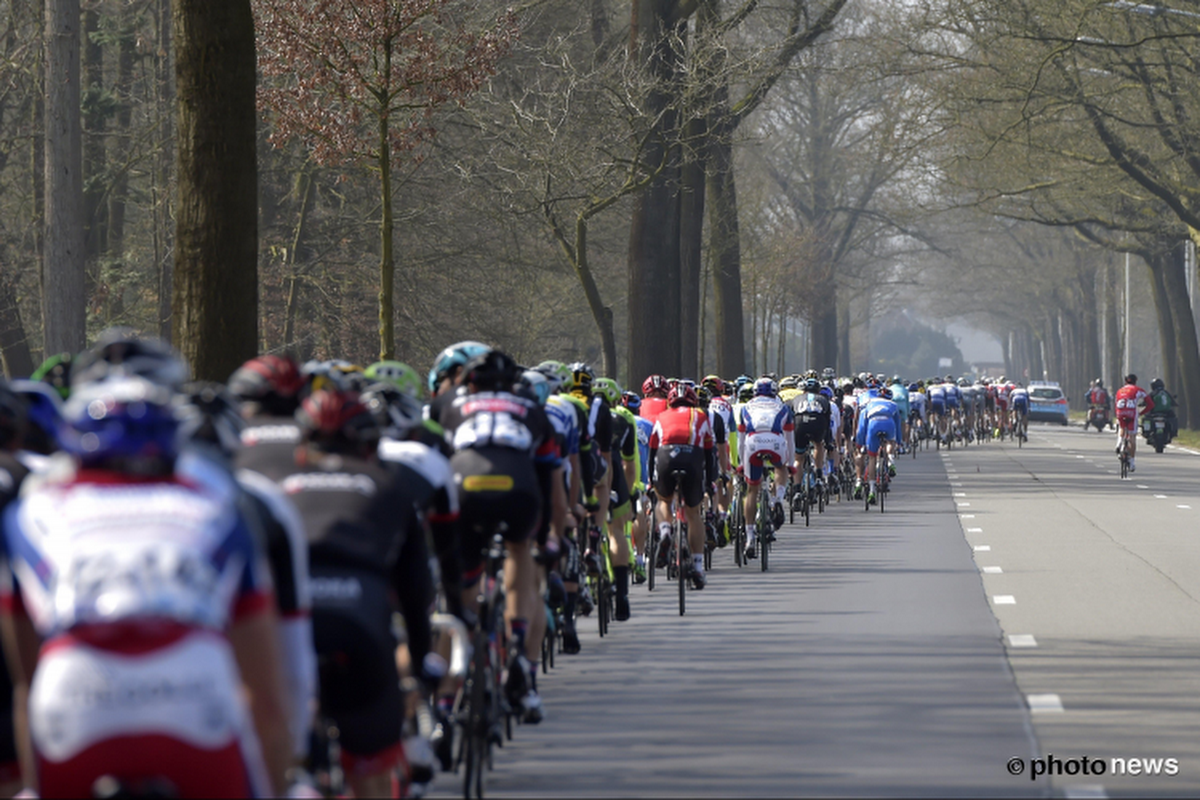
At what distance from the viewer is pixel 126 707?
3348 mm

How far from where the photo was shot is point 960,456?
42844 mm

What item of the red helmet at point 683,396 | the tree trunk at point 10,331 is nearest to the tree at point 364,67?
the red helmet at point 683,396

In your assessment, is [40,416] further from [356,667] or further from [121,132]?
[121,132]

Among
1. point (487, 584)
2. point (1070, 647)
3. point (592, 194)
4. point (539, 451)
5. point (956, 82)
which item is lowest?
point (1070, 647)

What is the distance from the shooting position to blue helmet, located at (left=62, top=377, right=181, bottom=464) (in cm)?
347

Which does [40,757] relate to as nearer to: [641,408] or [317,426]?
[317,426]

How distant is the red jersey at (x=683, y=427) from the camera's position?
46.4 ft

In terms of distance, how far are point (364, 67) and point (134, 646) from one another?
43.7ft

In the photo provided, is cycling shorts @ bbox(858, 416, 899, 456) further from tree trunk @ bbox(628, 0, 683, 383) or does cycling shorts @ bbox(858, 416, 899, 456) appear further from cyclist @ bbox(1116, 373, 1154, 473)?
cyclist @ bbox(1116, 373, 1154, 473)

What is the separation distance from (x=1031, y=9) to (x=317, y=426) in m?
30.8

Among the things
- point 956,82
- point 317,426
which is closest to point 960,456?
point 956,82

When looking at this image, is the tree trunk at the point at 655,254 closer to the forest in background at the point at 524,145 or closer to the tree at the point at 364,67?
the forest in background at the point at 524,145

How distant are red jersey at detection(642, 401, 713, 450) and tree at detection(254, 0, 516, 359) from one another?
126 inches

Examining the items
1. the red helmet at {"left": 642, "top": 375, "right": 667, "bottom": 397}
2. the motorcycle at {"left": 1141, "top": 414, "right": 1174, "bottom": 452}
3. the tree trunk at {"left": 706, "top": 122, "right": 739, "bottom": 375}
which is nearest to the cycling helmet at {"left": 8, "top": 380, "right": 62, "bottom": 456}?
the red helmet at {"left": 642, "top": 375, "right": 667, "bottom": 397}
